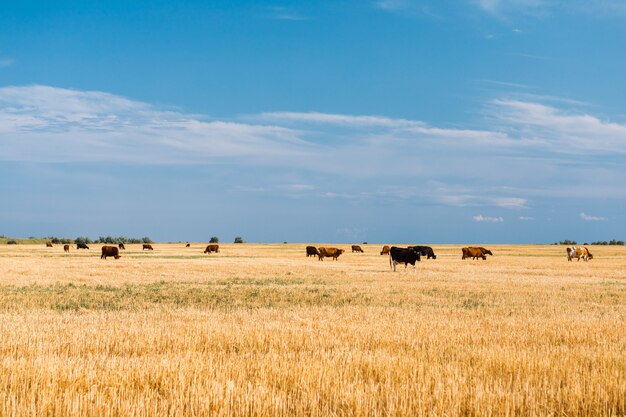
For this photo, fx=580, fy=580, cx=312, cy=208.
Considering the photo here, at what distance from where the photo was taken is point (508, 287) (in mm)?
26797

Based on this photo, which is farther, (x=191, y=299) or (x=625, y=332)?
(x=191, y=299)

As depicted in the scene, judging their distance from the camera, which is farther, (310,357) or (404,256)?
(404,256)

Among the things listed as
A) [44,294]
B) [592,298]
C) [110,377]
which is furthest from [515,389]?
[44,294]

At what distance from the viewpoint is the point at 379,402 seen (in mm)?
6879

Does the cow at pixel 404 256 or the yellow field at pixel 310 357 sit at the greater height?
the cow at pixel 404 256

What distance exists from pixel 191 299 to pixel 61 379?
44.5 feet

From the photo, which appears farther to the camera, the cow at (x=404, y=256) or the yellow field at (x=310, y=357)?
the cow at (x=404, y=256)

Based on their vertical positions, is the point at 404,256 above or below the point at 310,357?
above

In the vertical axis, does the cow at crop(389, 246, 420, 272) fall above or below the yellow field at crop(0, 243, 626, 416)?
above

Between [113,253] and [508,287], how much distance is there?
4716 cm

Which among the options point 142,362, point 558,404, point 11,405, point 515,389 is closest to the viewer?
point 11,405

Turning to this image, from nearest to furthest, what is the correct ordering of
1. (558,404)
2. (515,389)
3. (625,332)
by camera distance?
(558,404) < (515,389) < (625,332)

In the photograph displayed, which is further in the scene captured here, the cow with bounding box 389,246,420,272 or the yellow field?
the cow with bounding box 389,246,420,272

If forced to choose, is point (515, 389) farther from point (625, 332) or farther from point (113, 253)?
point (113, 253)
